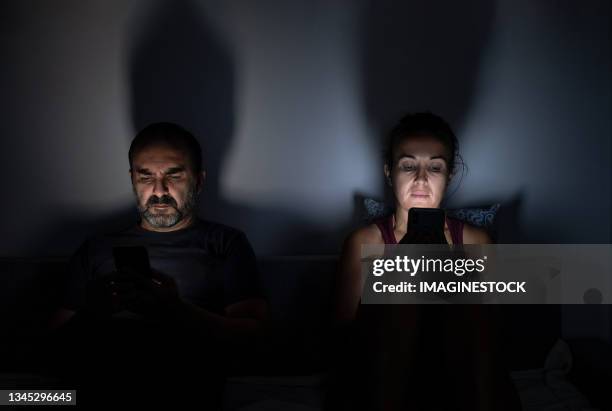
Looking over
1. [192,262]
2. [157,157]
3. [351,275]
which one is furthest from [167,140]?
[351,275]

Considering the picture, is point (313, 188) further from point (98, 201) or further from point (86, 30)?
point (86, 30)

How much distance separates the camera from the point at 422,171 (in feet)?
4.59

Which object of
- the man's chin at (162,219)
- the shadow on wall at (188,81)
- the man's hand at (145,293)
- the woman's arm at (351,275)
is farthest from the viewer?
the shadow on wall at (188,81)

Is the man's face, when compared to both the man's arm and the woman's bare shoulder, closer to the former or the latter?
the man's arm

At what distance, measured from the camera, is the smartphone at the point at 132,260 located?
44.8 inches

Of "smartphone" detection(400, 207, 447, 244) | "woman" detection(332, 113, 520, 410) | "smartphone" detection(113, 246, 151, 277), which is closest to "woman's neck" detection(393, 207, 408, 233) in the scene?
"smartphone" detection(400, 207, 447, 244)

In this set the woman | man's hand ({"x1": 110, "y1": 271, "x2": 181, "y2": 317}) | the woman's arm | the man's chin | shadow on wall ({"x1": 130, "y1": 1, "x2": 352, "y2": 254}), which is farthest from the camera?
shadow on wall ({"x1": 130, "y1": 1, "x2": 352, "y2": 254})

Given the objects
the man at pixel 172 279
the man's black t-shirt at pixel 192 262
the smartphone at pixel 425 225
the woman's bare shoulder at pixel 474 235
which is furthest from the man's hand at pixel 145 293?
the woman's bare shoulder at pixel 474 235

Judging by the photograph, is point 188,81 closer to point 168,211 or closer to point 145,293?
point 168,211

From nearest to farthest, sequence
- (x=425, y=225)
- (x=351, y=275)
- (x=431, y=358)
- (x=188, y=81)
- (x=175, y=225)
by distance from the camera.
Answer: (x=431, y=358) < (x=425, y=225) < (x=351, y=275) < (x=175, y=225) < (x=188, y=81)

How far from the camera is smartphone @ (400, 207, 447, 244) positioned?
115 cm

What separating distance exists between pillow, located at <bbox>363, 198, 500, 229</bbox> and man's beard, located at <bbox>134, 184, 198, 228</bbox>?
22.9 inches

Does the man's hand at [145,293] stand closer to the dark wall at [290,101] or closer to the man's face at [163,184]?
the man's face at [163,184]

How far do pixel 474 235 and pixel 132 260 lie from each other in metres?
0.99
